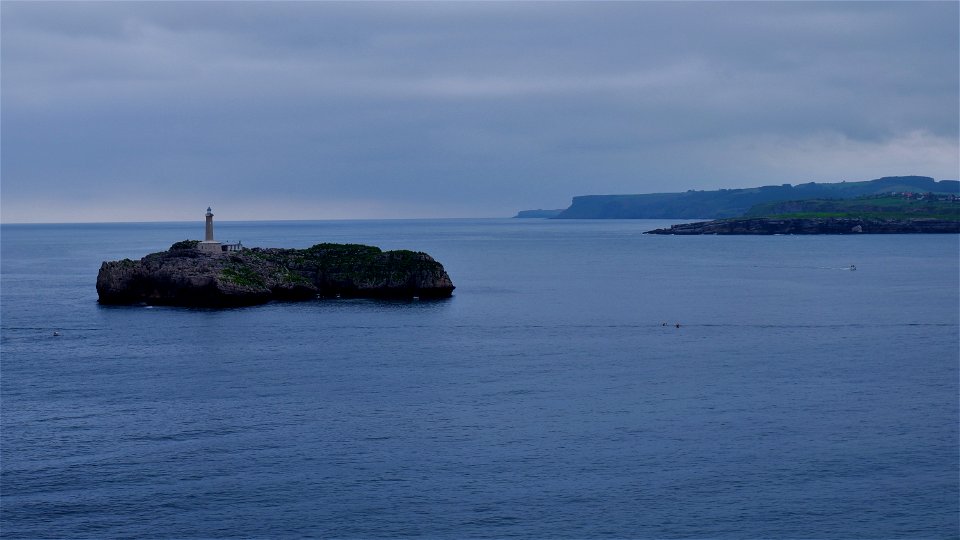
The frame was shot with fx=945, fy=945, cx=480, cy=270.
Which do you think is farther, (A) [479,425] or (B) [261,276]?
(B) [261,276]

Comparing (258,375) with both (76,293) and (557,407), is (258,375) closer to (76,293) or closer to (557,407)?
(557,407)

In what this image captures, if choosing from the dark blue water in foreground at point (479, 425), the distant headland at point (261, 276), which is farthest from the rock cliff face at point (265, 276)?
the dark blue water in foreground at point (479, 425)

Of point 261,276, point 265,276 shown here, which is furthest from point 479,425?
point 265,276

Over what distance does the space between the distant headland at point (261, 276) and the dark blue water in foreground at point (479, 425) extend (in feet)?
36.6

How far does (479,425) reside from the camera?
56469 millimetres

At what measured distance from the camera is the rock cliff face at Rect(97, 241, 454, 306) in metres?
116

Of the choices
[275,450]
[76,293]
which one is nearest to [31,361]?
[275,450]

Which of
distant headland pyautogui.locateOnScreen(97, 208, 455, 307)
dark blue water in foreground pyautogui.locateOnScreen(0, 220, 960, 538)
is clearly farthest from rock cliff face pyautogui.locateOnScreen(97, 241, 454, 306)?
dark blue water in foreground pyautogui.locateOnScreen(0, 220, 960, 538)

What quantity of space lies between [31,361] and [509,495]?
4958 centimetres

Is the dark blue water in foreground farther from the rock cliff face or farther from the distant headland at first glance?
the distant headland

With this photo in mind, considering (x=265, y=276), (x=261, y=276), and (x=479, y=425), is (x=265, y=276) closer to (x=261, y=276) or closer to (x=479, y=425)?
(x=261, y=276)

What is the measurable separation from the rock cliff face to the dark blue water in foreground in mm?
10902

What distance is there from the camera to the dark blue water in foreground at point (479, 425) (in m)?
42.8

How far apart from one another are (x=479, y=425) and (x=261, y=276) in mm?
71513
